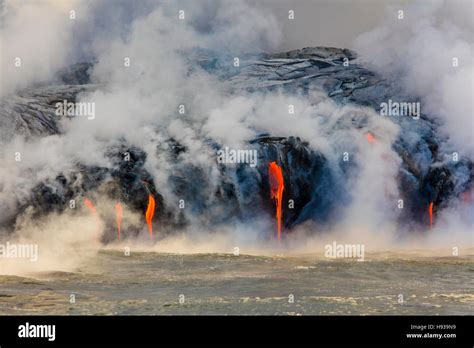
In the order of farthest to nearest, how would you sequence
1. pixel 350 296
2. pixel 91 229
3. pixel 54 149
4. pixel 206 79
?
1. pixel 206 79
2. pixel 54 149
3. pixel 91 229
4. pixel 350 296

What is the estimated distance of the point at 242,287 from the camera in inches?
1746

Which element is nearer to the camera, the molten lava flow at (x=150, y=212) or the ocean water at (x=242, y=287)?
the ocean water at (x=242, y=287)

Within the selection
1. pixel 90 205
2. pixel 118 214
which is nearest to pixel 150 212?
pixel 118 214

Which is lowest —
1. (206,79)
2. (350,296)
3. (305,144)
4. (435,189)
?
(350,296)

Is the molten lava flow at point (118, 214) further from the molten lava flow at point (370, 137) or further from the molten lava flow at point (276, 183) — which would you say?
the molten lava flow at point (370, 137)

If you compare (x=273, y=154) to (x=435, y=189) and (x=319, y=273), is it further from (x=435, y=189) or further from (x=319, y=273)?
(x=319, y=273)

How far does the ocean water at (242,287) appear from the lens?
37.1m

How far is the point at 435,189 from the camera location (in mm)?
78438

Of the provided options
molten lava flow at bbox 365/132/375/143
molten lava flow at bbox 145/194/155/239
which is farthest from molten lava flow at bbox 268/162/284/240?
molten lava flow at bbox 145/194/155/239

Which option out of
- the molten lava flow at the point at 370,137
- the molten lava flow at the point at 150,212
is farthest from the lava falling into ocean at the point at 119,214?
→ the molten lava flow at the point at 370,137

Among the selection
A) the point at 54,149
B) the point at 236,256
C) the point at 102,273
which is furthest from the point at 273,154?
the point at 102,273

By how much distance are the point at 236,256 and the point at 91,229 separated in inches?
534

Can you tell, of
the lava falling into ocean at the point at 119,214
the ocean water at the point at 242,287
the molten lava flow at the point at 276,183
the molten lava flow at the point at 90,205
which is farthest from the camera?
the molten lava flow at the point at 276,183

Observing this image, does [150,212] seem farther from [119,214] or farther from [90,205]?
[90,205]
